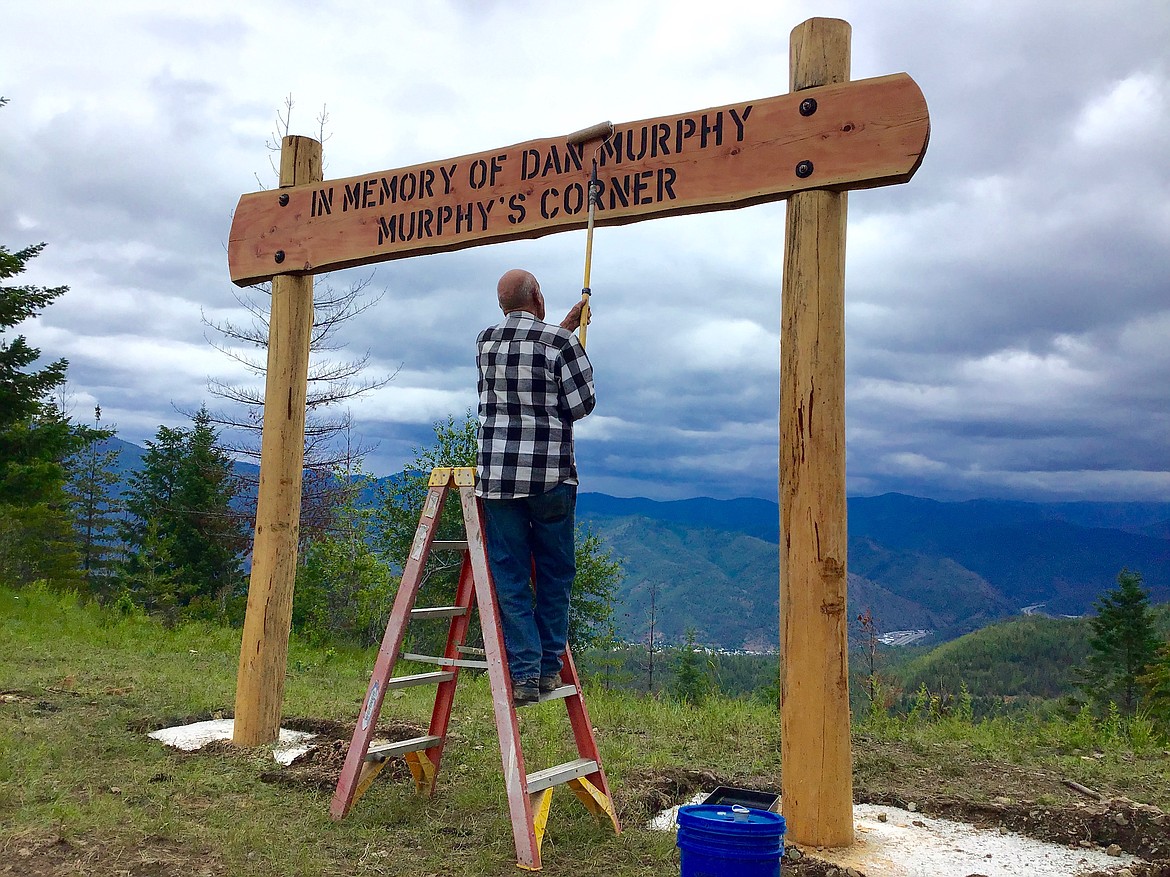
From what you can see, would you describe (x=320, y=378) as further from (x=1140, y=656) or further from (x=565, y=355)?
(x=1140, y=656)

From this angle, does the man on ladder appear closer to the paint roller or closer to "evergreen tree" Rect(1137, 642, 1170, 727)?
the paint roller

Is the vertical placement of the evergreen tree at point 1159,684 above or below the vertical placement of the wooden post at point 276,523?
below

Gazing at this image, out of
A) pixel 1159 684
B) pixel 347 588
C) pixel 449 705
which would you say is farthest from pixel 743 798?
pixel 1159 684

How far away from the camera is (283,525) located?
561 cm

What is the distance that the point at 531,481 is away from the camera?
3.69 m

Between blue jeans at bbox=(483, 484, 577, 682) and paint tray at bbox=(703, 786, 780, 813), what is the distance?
849mm

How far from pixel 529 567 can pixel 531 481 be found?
0.42 meters

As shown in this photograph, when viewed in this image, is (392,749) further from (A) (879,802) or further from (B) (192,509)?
(B) (192,509)

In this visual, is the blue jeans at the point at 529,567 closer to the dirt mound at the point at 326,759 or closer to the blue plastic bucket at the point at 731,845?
the blue plastic bucket at the point at 731,845

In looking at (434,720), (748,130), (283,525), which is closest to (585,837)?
(434,720)

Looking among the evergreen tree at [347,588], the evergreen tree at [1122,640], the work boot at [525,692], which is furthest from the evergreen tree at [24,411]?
the evergreen tree at [1122,640]

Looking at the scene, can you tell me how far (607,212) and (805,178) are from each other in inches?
40.8

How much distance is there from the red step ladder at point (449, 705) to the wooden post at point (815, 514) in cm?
90

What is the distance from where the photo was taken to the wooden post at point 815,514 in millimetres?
3877
